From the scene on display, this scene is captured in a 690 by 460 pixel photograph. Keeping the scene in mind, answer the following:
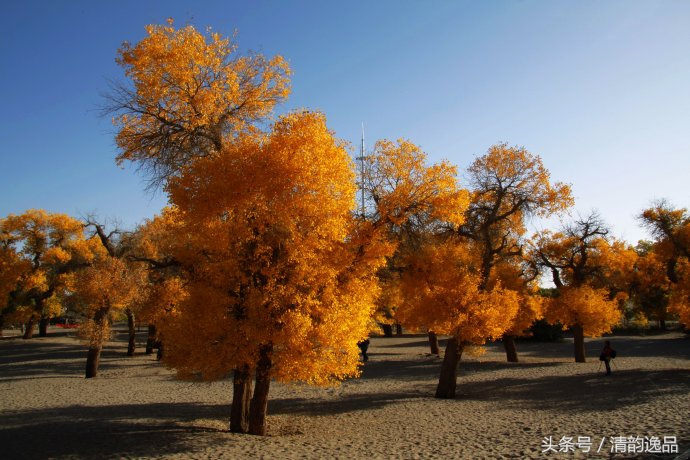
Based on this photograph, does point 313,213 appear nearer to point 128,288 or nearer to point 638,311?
point 128,288

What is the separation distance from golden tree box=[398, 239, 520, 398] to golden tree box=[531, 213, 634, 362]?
1128 cm

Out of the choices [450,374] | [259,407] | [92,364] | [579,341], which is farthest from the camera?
[579,341]

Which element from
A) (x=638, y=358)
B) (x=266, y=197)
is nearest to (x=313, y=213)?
(x=266, y=197)

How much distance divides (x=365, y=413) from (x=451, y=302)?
194 inches

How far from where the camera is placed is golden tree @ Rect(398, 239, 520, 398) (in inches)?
610

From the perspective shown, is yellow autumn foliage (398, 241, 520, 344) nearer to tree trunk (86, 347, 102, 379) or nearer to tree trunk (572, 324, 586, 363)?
tree trunk (572, 324, 586, 363)

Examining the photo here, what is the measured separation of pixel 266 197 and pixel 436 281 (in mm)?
8423

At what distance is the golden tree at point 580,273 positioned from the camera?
84.5ft

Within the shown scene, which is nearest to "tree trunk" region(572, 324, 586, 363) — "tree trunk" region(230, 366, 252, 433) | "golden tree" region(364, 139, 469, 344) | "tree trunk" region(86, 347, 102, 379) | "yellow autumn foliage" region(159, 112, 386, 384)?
"golden tree" region(364, 139, 469, 344)

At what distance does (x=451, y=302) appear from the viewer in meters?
15.7

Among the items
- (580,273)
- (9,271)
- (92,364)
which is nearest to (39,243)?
(9,271)

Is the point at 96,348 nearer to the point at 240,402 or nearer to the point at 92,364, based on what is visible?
the point at 92,364

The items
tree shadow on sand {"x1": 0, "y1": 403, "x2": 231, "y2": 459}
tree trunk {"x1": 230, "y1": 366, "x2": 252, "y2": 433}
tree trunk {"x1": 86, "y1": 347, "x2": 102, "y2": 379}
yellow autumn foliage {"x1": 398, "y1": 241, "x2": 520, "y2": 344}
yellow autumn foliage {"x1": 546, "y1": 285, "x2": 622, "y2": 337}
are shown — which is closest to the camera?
tree shadow on sand {"x1": 0, "y1": 403, "x2": 231, "y2": 459}

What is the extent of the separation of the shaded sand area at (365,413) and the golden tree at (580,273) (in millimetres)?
2578
